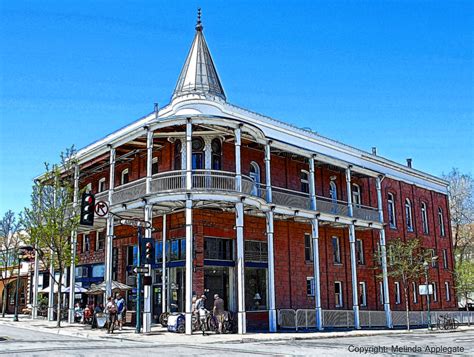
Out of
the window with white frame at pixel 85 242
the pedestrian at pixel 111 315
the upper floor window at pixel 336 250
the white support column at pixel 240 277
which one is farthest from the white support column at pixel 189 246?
the window with white frame at pixel 85 242

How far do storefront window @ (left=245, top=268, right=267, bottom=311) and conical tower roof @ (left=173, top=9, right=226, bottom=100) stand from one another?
9.76m

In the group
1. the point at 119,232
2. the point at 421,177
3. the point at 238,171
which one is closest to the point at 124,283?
the point at 119,232

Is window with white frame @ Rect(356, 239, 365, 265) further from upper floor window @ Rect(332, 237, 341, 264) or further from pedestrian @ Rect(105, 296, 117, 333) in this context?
pedestrian @ Rect(105, 296, 117, 333)

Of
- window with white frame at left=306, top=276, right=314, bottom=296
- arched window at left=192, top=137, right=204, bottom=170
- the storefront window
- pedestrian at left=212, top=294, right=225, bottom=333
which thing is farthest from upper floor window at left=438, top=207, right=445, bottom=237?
pedestrian at left=212, top=294, right=225, bottom=333

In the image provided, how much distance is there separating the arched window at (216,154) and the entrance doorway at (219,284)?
5135 millimetres

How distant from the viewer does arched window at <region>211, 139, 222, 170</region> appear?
27375 mm

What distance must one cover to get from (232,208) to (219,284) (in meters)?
3.95

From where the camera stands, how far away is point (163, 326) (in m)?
25.0

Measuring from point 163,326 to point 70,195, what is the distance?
8.93 m

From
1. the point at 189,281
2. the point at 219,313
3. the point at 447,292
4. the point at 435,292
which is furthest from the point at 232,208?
the point at 447,292

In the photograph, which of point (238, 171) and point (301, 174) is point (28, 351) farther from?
point (301, 174)

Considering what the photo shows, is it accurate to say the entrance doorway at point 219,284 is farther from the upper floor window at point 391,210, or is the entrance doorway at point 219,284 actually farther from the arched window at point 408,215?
the arched window at point 408,215

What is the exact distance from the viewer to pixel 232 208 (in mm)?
26125

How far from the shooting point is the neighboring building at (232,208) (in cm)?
2467
